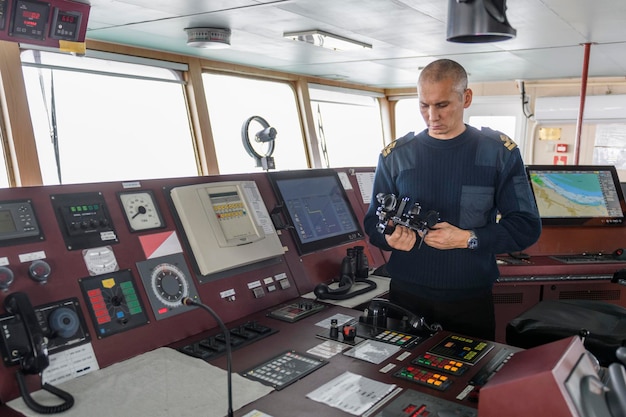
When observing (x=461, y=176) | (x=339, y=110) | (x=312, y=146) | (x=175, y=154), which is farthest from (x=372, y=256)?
(x=339, y=110)

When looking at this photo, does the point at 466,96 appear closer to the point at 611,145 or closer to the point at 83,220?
the point at 83,220

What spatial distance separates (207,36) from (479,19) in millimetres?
1989

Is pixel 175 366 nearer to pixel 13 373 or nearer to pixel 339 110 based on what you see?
pixel 13 373

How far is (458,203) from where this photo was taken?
6.29 ft

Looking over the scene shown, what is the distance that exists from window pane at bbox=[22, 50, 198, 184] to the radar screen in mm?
2135

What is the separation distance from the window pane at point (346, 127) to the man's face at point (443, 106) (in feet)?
13.2

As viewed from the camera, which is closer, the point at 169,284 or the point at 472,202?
the point at 169,284

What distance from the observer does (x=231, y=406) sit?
117 centimetres

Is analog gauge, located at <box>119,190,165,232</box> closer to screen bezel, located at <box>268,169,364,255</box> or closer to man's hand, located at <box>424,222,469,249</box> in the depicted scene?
screen bezel, located at <box>268,169,364,255</box>

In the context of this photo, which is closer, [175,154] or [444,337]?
[444,337]

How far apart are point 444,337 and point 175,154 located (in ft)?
11.5

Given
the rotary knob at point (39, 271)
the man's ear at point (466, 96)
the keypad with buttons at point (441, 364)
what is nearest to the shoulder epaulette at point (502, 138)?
the man's ear at point (466, 96)

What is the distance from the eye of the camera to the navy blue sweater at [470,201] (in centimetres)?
188

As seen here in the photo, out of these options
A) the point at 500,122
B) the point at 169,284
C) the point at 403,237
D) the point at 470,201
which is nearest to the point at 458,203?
the point at 470,201
